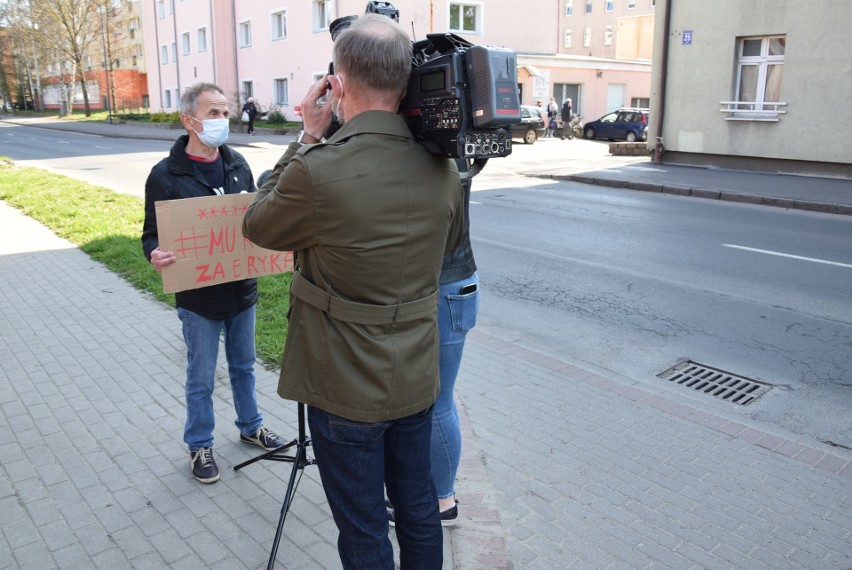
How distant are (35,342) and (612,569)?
4.74m

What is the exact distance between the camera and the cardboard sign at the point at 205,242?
327cm

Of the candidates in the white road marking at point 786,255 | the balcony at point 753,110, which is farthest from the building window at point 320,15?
the white road marking at point 786,255

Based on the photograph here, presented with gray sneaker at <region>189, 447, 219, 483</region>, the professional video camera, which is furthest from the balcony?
the professional video camera

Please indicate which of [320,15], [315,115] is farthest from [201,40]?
[315,115]

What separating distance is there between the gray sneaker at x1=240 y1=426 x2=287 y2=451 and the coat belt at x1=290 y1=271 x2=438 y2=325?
6.42ft

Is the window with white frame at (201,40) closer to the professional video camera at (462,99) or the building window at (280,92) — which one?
the building window at (280,92)

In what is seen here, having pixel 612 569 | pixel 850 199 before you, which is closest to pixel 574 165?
pixel 850 199

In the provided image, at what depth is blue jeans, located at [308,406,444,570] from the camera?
2162mm

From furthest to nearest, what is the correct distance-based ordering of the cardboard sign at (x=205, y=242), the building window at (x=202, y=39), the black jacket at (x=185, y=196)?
1. the building window at (x=202, y=39)
2. the black jacket at (x=185, y=196)
3. the cardboard sign at (x=205, y=242)

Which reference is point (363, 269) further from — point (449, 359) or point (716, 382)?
point (716, 382)

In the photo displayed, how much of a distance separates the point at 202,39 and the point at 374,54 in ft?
164

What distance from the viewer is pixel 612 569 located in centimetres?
294

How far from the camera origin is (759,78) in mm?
18531

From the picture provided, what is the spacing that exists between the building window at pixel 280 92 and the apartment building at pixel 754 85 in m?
24.6
